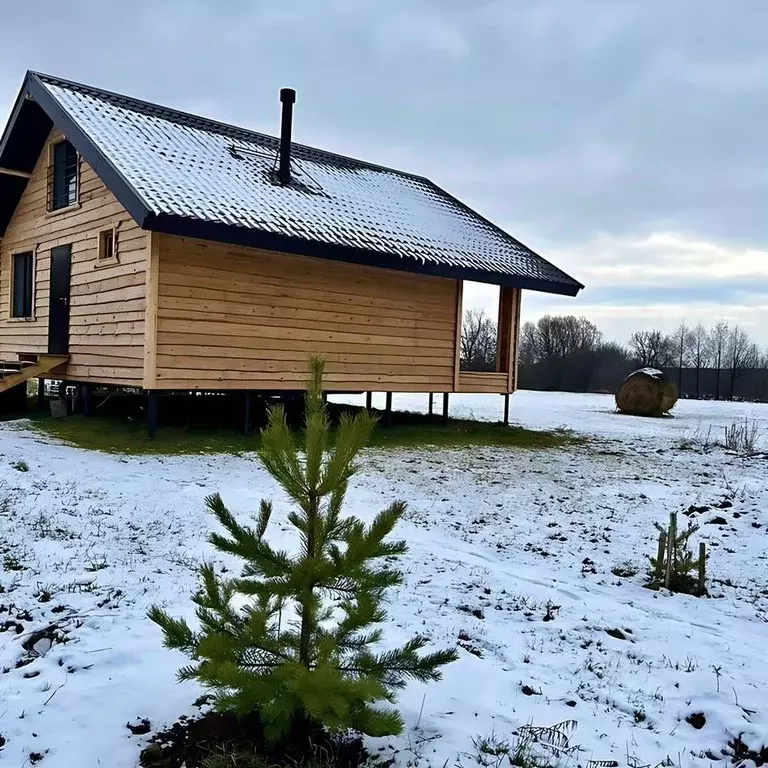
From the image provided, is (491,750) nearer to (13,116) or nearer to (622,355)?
(13,116)

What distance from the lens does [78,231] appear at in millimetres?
12188

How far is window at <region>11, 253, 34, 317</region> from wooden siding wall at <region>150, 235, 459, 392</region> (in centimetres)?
583

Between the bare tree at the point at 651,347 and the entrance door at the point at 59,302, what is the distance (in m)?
49.2

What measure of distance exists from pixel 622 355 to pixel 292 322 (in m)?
46.3

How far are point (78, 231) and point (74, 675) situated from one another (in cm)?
1063

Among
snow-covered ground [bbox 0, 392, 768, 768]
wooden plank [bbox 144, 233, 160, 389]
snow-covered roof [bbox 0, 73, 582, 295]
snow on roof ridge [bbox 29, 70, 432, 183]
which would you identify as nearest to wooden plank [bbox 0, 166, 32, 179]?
snow-covered roof [bbox 0, 73, 582, 295]

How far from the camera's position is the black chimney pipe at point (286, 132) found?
1298cm

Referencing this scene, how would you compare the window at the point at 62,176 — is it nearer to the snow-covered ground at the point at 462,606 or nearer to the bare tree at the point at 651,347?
the snow-covered ground at the point at 462,606

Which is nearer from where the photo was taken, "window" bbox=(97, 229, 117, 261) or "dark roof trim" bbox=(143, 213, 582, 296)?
"dark roof trim" bbox=(143, 213, 582, 296)

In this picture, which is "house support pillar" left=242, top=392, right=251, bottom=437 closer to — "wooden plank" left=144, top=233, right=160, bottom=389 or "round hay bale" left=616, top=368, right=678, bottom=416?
"wooden plank" left=144, top=233, right=160, bottom=389

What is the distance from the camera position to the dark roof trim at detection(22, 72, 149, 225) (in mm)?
9438

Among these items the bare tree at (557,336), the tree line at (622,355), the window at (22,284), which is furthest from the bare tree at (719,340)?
the window at (22,284)

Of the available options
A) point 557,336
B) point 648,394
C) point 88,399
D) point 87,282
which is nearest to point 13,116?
point 87,282

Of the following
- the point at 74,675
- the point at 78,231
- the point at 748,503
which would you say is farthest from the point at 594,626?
the point at 78,231
